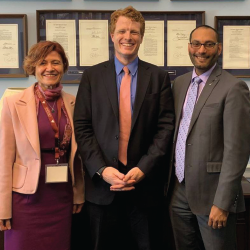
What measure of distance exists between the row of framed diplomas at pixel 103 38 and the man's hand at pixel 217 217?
1.13 metres

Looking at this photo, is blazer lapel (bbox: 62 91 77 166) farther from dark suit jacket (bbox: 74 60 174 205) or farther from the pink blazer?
the pink blazer

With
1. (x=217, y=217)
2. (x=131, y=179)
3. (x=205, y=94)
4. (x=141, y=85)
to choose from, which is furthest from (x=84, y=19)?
(x=217, y=217)

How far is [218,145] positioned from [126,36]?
0.67m

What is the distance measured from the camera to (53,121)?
1.61m

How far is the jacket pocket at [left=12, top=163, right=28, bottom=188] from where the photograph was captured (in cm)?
158

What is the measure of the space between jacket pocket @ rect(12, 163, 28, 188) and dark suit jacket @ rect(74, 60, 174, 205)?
29 centimetres

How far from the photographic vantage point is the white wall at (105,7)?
2.24 m

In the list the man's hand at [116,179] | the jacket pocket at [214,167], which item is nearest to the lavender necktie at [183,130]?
the jacket pocket at [214,167]

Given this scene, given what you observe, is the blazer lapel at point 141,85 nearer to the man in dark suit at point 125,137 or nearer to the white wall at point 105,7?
the man in dark suit at point 125,137

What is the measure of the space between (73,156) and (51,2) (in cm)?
118

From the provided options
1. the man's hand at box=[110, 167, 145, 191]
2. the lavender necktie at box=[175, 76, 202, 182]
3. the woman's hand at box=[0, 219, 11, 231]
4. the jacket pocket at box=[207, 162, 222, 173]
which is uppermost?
the lavender necktie at box=[175, 76, 202, 182]

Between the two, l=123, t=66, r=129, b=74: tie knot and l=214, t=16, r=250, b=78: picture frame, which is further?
l=214, t=16, r=250, b=78: picture frame

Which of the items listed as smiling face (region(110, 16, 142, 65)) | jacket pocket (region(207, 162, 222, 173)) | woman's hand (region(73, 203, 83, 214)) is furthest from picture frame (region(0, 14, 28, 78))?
jacket pocket (region(207, 162, 222, 173))

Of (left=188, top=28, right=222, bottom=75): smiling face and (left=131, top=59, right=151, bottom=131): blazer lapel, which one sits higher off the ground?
(left=188, top=28, right=222, bottom=75): smiling face
